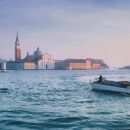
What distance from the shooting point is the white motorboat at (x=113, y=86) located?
44.6 metres

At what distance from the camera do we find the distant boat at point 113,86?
147 feet

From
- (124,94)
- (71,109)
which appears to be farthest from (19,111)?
(124,94)

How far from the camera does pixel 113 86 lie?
4675 centimetres

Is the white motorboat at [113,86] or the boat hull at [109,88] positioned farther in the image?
the white motorboat at [113,86]

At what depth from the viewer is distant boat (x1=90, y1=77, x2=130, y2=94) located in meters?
44.7

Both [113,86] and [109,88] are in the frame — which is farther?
[109,88]

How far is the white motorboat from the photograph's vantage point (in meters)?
44.6

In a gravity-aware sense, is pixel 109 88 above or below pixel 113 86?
below

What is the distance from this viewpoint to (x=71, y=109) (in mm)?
30484

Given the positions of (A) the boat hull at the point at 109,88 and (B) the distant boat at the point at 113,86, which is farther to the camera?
(B) the distant boat at the point at 113,86

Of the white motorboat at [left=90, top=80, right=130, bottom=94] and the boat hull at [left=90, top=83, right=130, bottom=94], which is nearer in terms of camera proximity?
the boat hull at [left=90, top=83, right=130, bottom=94]

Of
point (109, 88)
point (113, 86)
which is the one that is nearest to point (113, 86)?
point (113, 86)

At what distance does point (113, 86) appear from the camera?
1841 inches

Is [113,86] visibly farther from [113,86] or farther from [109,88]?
[109,88]
